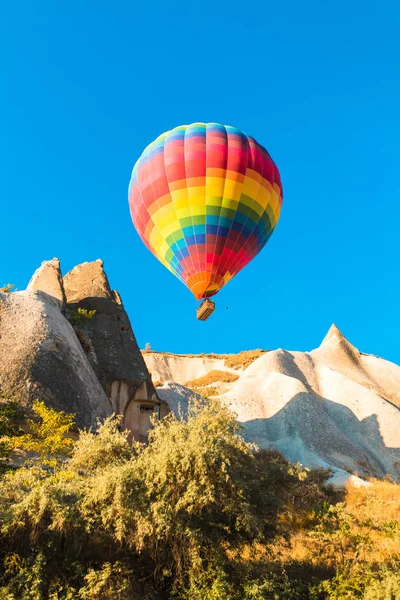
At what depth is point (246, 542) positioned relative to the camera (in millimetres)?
10289

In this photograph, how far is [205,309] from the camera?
81.2 ft

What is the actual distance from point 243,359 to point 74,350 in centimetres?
3312

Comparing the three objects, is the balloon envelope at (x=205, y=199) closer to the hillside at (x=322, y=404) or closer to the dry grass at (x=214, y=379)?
the hillside at (x=322, y=404)

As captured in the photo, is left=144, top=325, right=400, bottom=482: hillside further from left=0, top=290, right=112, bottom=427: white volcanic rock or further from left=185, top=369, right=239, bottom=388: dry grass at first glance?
left=0, top=290, right=112, bottom=427: white volcanic rock

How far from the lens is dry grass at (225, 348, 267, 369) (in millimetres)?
52037

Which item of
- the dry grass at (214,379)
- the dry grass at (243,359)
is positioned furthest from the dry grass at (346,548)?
the dry grass at (243,359)

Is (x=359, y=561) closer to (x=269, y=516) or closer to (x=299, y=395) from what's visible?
(x=269, y=516)

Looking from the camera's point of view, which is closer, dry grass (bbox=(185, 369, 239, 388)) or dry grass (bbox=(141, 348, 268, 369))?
dry grass (bbox=(185, 369, 239, 388))

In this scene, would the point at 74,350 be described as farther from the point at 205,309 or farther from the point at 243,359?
the point at 243,359

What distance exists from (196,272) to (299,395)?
14.4 meters

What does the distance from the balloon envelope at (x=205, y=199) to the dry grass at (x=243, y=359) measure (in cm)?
2777

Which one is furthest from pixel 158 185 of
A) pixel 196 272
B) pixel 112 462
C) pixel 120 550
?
pixel 120 550

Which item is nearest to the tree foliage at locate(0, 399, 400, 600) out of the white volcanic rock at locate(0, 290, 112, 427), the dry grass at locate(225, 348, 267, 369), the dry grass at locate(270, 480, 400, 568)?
the dry grass at locate(270, 480, 400, 568)

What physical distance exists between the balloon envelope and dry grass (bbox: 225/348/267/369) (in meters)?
27.8
